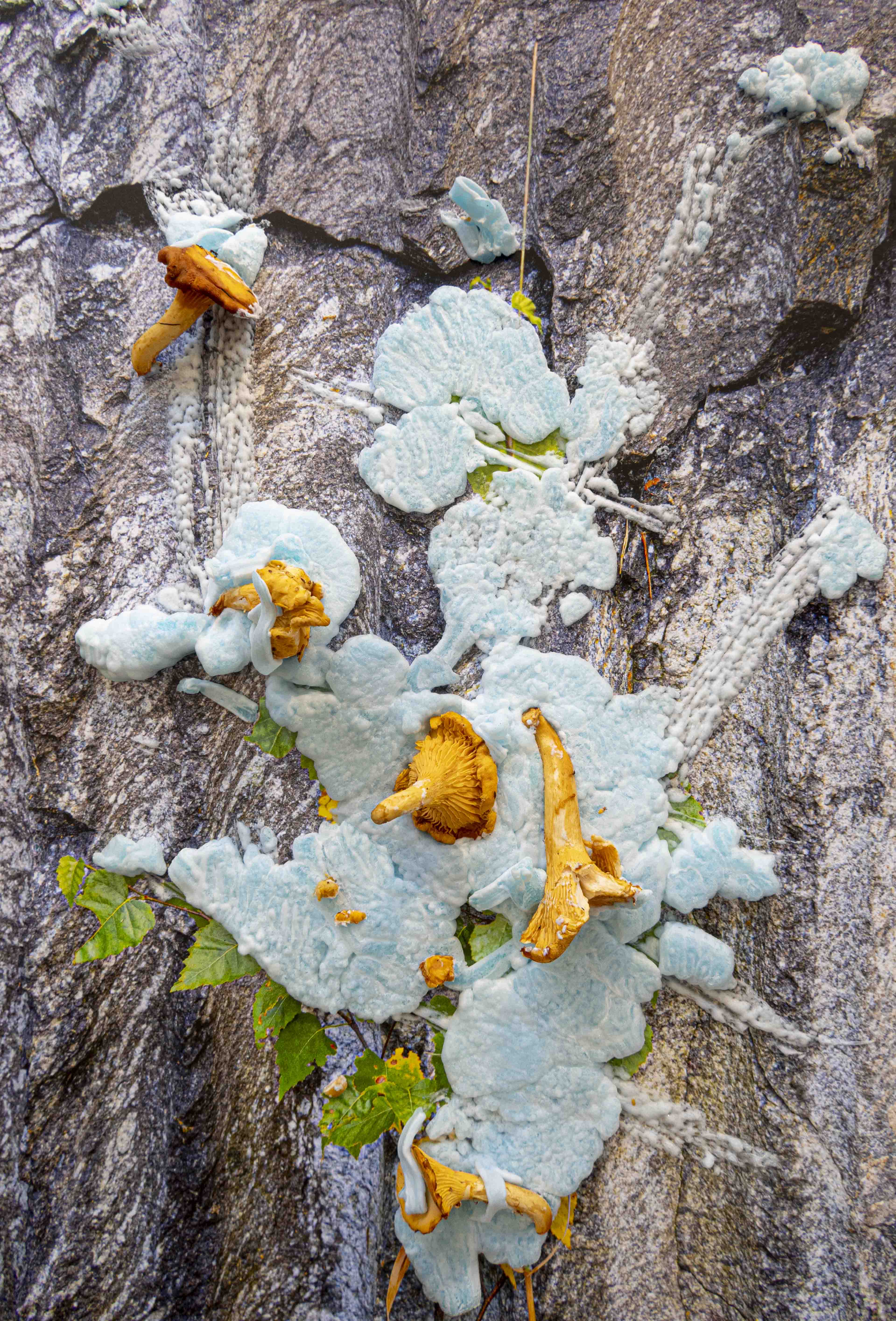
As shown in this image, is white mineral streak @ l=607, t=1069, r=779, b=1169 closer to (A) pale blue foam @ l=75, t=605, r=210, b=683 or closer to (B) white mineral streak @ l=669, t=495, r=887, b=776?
(B) white mineral streak @ l=669, t=495, r=887, b=776

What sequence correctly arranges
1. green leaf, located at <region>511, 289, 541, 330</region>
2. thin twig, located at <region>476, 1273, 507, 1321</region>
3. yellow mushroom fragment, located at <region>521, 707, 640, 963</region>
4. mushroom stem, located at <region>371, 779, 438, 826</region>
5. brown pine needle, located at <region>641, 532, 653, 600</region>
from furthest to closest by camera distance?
green leaf, located at <region>511, 289, 541, 330</region> → brown pine needle, located at <region>641, 532, 653, 600</region> → thin twig, located at <region>476, 1273, 507, 1321</region> → mushroom stem, located at <region>371, 779, 438, 826</region> → yellow mushroom fragment, located at <region>521, 707, 640, 963</region>

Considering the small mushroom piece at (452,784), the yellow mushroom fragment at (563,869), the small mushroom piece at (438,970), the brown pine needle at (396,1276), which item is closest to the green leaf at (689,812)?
the yellow mushroom fragment at (563,869)

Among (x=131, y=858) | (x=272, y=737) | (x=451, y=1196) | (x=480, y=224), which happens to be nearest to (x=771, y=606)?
(x=272, y=737)

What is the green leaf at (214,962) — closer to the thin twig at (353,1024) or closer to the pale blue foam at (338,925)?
the pale blue foam at (338,925)

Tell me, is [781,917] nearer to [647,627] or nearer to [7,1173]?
[647,627]

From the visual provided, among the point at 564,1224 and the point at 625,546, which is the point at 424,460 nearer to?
the point at 625,546

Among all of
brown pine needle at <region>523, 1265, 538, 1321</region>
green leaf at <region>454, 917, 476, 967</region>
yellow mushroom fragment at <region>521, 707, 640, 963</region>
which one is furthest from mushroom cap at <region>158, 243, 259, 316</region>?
brown pine needle at <region>523, 1265, 538, 1321</region>
